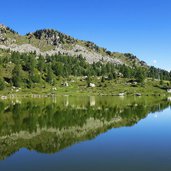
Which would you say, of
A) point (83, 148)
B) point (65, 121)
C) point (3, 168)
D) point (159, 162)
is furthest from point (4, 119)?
point (159, 162)

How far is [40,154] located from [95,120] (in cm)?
3841

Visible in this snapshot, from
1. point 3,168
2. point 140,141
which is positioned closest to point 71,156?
point 3,168

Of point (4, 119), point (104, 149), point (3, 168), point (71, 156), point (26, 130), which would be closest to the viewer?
point (3, 168)

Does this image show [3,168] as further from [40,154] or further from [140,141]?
[140,141]

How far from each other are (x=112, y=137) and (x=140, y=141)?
616cm

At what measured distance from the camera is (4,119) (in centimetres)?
8250

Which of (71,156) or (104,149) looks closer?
(71,156)

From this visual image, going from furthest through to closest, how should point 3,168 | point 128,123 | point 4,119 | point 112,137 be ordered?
point 4,119
point 128,123
point 112,137
point 3,168

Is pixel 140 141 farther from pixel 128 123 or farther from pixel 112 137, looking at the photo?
pixel 128 123

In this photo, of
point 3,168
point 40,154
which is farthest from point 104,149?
point 3,168

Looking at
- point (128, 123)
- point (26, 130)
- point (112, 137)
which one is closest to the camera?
point (112, 137)

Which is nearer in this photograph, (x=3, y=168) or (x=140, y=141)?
(x=3, y=168)

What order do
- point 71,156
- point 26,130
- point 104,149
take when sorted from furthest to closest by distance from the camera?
point 26,130, point 104,149, point 71,156

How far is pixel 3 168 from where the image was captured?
36062 millimetres
